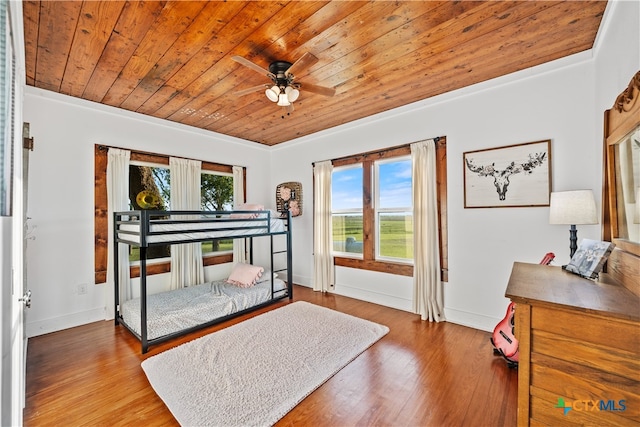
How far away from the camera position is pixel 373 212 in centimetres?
385

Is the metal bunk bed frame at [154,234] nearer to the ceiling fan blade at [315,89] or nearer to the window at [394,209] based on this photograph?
the window at [394,209]

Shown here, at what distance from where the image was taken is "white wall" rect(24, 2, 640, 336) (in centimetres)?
236

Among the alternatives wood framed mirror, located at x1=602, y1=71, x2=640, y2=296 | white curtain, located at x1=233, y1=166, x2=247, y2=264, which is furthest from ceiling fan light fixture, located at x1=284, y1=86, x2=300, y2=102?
white curtain, located at x1=233, y1=166, x2=247, y2=264

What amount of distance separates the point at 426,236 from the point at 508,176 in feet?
3.40

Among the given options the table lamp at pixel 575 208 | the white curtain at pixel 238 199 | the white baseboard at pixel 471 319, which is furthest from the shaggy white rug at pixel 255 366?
the table lamp at pixel 575 208

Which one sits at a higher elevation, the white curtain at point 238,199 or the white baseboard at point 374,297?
the white curtain at point 238,199

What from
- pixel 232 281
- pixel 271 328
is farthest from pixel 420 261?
pixel 232 281

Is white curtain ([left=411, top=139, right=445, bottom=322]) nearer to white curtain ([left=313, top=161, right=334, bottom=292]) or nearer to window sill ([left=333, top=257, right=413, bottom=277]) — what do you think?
window sill ([left=333, top=257, right=413, bottom=277])

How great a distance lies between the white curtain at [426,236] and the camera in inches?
123

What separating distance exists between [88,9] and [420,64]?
248 centimetres

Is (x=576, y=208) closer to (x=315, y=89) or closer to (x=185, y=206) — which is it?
(x=315, y=89)

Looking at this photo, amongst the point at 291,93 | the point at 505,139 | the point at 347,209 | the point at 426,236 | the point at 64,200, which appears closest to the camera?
the point at 291,93

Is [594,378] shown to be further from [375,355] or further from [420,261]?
[420,261]

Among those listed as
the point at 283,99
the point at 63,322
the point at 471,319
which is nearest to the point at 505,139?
the point at 471,319
